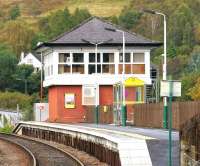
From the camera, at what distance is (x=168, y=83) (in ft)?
77.0

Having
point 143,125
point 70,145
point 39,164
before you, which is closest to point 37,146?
point 70,145

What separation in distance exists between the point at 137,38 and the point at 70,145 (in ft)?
99.7

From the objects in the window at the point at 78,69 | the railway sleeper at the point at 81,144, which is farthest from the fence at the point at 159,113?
the window at the point at 78,69

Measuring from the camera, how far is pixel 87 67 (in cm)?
6906

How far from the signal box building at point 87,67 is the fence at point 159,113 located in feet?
57.8

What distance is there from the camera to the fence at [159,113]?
37531mm

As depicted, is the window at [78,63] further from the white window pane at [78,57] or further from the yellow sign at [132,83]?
the yellow sign at [132,83]

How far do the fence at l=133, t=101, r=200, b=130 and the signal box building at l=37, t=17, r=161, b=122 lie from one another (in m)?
17.6

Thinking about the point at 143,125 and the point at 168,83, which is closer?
the point at 168,83

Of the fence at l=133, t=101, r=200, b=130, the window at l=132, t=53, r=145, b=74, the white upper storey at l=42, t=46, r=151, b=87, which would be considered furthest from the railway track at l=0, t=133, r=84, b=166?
the window at l=132, t=53, r=145, b=74

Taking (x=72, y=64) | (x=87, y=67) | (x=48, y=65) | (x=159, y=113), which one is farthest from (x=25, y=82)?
(x=159, y=113)

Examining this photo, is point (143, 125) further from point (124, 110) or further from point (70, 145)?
point (70, 145)

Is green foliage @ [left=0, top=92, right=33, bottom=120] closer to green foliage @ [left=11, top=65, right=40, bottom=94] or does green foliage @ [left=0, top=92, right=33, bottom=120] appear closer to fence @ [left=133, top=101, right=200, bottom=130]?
green foliage @ [left=11, top=65, right=40, bottom=94]

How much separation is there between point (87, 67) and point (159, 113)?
2539 cm
